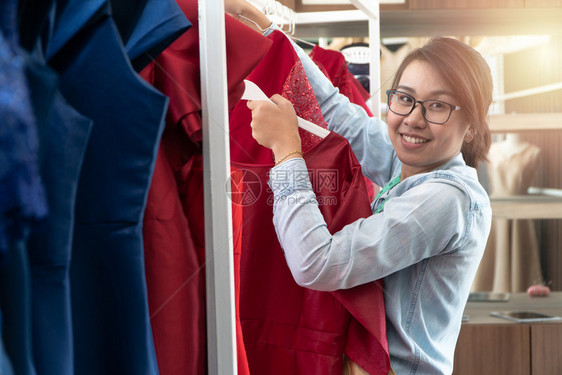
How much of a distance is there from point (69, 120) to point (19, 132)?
0.08m

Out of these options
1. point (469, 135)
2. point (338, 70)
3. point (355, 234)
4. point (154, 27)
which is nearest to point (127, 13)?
point (154, 27)

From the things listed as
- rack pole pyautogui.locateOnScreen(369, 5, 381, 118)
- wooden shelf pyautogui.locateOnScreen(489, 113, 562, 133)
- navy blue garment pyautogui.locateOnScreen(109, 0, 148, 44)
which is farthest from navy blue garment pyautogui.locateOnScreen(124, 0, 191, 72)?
wooden shelf pyautogui.locateOnScreen(489, 113, 562, 133)

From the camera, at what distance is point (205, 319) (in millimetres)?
617

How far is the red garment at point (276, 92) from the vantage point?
3.05 ft

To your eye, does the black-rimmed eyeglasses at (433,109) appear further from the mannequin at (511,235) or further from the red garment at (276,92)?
the mannequin at (511,235)

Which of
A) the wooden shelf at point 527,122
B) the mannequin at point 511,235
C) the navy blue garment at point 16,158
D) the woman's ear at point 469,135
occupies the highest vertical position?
the wooden shelf at point 527,122

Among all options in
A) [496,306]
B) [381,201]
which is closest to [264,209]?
[381,201]

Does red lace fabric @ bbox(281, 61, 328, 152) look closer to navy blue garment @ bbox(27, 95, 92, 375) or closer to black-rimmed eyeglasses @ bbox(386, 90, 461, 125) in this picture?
black-rimmed eyeglasses @ bbox(386, 90, 461, 125)

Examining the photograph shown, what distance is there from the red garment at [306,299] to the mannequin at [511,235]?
148 cm

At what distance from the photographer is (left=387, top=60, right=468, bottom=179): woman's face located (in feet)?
2.77

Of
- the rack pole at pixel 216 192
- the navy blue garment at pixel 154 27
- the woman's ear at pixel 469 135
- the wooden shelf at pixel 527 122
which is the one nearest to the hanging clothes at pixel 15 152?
the navy blue garment at pixel 154 27

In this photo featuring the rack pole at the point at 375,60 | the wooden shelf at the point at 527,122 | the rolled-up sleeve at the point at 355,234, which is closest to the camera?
the rolled-up sleeve at the point at 355,234

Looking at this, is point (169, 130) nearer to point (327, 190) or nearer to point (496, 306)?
point (327, 190)

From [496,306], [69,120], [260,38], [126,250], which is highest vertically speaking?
[260,38]
